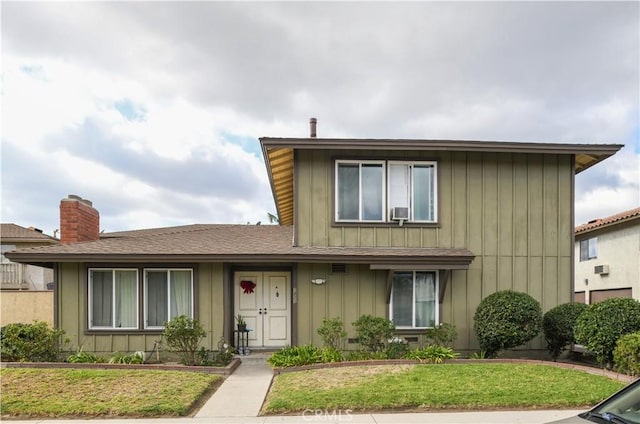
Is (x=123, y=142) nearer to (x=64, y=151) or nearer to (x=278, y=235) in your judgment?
(x=64, y=151)

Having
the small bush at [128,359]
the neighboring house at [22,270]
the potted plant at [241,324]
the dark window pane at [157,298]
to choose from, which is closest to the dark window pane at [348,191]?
the potted plant at [241,324]

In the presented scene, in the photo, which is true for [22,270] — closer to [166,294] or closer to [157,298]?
[157,298]

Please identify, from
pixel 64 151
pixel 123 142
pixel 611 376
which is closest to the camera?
pixel 611 376

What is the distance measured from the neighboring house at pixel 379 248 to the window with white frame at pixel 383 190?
0.09ft

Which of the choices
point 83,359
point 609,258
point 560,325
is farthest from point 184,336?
point 609,258

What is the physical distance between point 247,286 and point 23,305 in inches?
314

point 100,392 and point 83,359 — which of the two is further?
point 83,359

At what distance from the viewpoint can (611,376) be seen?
9211 millimetres

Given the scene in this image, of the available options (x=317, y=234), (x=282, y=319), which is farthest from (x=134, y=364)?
(x=317, y=234)

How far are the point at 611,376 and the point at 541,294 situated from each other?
139 inches

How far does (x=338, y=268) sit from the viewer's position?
12398 mm

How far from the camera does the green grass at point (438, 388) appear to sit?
755 cm

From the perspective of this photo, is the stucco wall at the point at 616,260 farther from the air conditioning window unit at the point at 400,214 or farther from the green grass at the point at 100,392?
the green grass at the point at 100,392

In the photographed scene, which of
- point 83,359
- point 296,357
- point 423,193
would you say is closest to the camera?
point 296,357
